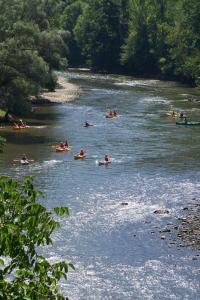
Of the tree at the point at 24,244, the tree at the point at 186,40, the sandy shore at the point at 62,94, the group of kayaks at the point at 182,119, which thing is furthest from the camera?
the tree at the point at 186,40

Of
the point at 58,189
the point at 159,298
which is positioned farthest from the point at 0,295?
the point at 58,189

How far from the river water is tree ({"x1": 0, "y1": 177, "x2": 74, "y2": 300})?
18898 mm

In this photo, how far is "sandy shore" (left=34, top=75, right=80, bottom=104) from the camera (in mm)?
95312

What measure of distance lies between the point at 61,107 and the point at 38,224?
78592 mm

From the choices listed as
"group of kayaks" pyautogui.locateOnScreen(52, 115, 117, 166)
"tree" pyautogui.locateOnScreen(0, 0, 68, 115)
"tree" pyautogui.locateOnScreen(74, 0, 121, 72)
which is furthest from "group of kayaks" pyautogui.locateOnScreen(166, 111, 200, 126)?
"tree" pyautogui.locateOnScreen(74, 0, 121, 72)

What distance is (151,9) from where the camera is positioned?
139625mm

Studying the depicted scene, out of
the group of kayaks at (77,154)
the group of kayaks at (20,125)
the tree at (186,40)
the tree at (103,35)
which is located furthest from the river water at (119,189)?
the tree at (103,35)

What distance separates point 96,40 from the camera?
6004 inches

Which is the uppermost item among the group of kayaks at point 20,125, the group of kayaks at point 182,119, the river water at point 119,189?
the group of kayaks at point 182,119

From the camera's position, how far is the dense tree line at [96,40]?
71.8 m

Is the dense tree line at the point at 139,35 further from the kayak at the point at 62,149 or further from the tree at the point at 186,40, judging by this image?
the kayak at the point at 62,149

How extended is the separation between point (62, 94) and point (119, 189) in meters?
55.9

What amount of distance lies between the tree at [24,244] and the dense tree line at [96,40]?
5931cm

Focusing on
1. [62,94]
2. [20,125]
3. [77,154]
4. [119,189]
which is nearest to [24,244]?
[119,189]
